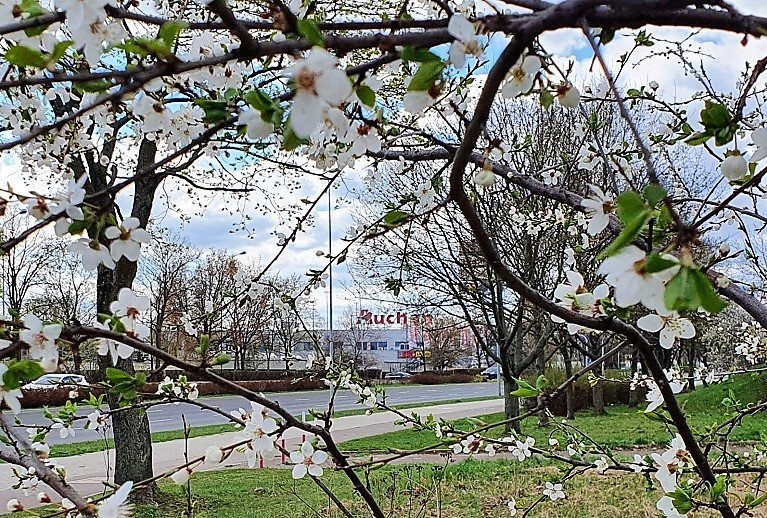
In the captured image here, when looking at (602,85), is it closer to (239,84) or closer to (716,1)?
(239,84)

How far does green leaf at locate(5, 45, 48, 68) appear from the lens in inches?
22.9

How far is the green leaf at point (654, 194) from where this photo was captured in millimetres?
490

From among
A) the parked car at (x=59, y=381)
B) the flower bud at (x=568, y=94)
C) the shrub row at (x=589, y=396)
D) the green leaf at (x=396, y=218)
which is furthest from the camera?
the shrub row at (x=589, y=396)

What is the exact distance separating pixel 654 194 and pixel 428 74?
0.20 meters

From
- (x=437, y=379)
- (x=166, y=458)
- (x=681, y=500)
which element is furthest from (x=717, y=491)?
(x=437, y=379)

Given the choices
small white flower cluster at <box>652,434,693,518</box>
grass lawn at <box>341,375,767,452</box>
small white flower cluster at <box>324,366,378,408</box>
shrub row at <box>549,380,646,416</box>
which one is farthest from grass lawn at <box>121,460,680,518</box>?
shrub row at <box>549,380,646,416</box>

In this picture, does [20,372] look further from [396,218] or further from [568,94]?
[568,94]

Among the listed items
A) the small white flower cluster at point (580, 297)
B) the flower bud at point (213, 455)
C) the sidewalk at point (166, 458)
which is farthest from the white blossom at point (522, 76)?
the sidewalk at point (166, 458)

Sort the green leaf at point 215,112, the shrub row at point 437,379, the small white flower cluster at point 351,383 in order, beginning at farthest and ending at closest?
the shrub row at point 437,379
the small white flower cluster at point 351,383
the green leaf at point 215,112

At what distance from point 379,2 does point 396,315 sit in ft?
25.3

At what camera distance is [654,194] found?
494mm

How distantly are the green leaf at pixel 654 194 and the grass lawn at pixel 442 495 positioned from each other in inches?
179

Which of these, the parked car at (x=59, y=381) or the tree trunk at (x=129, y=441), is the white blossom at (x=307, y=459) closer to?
the parked car at (x=59, y=381)

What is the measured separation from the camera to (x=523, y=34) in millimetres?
517
